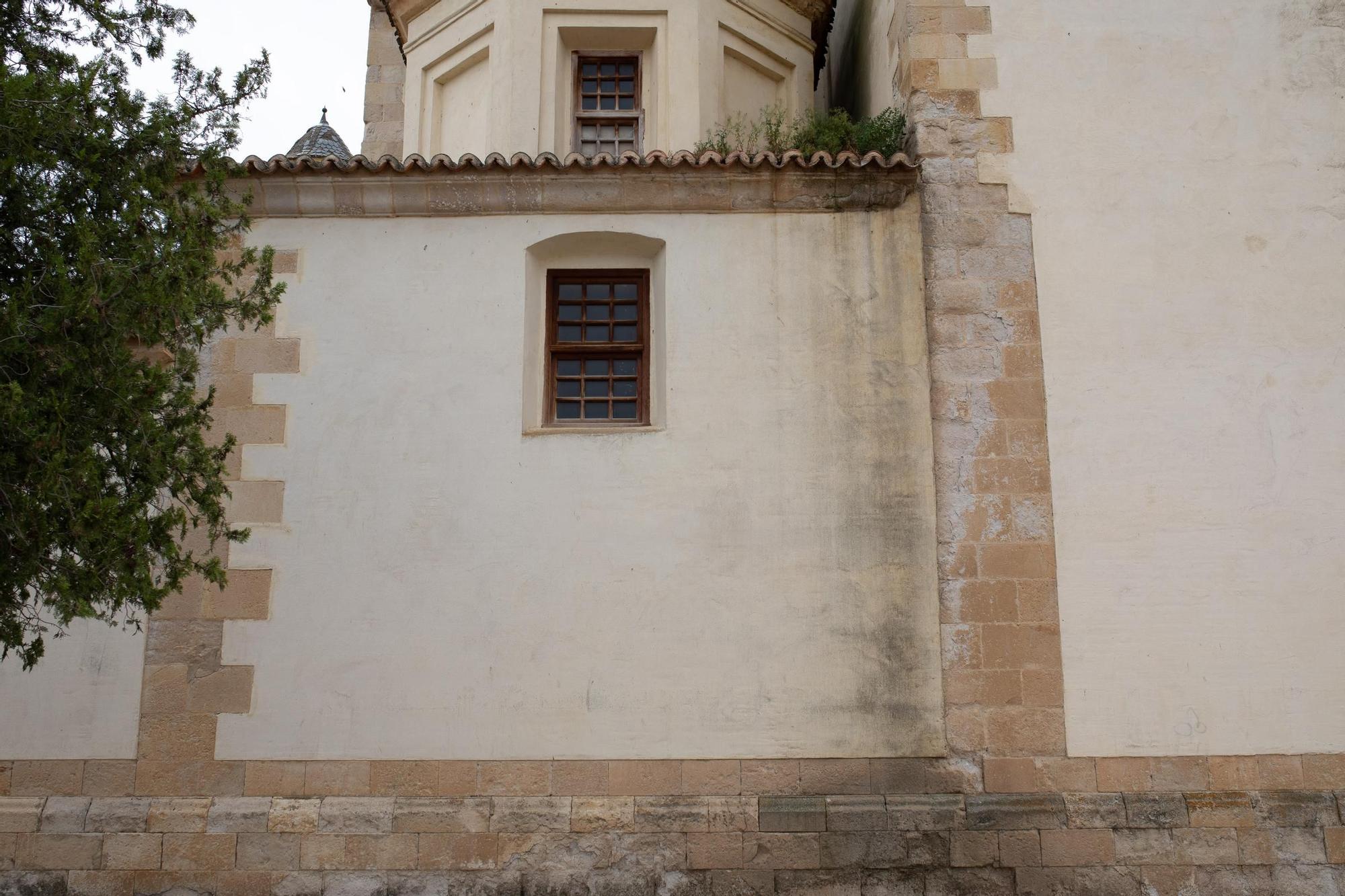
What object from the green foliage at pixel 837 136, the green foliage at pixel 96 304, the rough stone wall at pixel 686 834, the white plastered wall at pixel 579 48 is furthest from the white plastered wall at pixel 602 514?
the white plastered wall at pixel 579 48

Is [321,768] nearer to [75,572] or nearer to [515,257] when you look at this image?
[75,572]

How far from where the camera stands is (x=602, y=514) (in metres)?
7.15

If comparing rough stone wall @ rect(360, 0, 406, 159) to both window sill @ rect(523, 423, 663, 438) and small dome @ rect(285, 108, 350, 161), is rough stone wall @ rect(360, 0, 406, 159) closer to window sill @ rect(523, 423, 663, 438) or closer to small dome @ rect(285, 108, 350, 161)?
small dome @ rect(285, 108, 350, 161)

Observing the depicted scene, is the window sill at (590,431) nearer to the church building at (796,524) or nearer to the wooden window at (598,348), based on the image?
the church building at (796,524)

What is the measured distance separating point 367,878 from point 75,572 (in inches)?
109

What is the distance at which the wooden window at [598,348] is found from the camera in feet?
25.0

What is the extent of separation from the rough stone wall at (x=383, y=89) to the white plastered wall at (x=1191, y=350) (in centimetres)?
621

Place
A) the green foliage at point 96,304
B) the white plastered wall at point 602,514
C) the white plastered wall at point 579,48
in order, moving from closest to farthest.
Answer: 1. the green foliage at point 96,304
2. the white plastered wall at point 602,514
3. the white plastered wall at point 579,48

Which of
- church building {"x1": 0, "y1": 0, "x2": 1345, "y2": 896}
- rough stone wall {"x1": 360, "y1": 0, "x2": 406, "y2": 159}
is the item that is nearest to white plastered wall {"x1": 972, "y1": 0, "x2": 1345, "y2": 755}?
church building {"x1": 0, "y1": 0, "x2": 1345, "y2": 896}

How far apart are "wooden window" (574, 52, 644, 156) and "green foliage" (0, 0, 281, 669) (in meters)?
4.56

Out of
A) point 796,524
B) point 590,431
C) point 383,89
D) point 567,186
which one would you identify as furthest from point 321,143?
point 796,524

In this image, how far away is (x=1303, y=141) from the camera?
25.2ft

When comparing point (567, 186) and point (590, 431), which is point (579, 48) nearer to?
point (567, 186)

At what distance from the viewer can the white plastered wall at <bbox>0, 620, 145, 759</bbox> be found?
6945 millimetres
